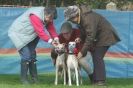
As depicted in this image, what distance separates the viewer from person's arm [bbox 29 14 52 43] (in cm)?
966

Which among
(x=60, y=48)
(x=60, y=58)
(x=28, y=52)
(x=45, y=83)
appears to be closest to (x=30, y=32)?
(x=28, y=52)

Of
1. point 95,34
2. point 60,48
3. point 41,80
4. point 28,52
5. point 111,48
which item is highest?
point 95,34

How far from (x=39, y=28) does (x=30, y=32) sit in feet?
0.98

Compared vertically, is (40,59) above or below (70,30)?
below

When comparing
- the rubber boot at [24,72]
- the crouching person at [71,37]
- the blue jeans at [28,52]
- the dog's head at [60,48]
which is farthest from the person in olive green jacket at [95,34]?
the rubber boot at [24,72]

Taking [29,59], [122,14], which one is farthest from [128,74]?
[29,59]

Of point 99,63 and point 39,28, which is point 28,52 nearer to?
point 39,28

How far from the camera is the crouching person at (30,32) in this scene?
9711 mm

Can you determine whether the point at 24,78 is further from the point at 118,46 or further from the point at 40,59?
the point at 118,46

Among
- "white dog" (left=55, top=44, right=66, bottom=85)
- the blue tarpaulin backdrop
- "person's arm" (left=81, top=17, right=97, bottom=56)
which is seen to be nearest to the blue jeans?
"white dog" (left=55, top=44, right=66, bottom=85)

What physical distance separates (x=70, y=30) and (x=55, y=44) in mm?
441

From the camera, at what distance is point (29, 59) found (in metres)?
9.98

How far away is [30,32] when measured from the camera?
9898 mm

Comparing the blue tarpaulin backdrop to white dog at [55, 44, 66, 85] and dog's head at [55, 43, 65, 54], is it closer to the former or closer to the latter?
white dog at [55, 44, 66, 85]
